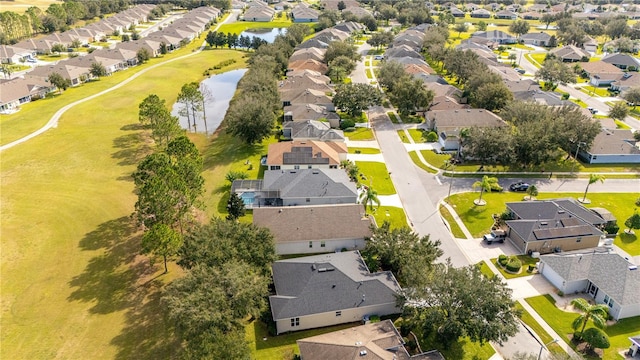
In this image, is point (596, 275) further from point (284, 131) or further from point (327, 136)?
point (284, 131)

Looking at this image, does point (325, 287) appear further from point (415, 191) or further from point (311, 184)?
point (415, 191)

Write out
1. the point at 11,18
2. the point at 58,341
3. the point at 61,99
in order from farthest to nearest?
1. the point at 11,18
2. the point at 61,99
3. the point at 58,341

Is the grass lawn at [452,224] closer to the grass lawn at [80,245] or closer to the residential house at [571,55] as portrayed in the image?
the grass lawn at [80,245]

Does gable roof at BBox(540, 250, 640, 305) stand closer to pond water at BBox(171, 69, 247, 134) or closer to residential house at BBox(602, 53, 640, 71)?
pond water at BBox(171, 69, 247, 134)

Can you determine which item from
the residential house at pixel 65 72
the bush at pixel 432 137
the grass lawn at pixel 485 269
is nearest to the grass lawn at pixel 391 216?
the grass lawn at pixel 485 269

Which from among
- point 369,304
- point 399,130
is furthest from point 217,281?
point 399,130

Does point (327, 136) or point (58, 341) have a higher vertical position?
point (327, 136)

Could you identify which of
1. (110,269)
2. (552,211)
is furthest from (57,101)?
(552,211)
